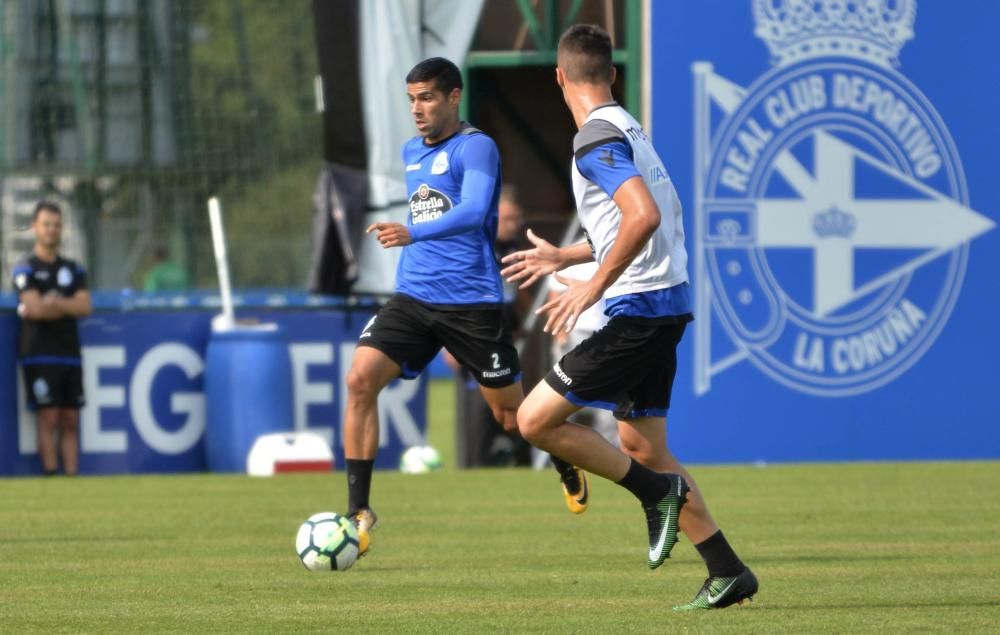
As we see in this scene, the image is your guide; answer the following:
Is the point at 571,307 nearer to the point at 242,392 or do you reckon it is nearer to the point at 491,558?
the point at 491,558

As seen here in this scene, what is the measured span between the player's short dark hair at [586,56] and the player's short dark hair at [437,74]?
2241 millimetres

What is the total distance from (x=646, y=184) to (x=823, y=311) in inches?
339

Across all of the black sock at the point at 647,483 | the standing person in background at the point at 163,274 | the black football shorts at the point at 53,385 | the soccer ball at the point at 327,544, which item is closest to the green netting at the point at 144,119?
the standing person in background at the point at 163,274

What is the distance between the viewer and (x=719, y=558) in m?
7.23

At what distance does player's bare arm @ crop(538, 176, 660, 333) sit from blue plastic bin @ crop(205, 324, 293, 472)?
914 centimetres

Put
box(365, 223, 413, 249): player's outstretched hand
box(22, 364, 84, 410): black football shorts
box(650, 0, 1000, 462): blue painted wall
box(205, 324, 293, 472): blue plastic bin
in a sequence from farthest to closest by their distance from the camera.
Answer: box(205, 324, 293, 472): blue plastic bin < box(650, 0, 1000, 462): blue painted wall < box(22, 364, 84, 410): black football shorts < box(365, 223, 413, 249): player's outstretched hand

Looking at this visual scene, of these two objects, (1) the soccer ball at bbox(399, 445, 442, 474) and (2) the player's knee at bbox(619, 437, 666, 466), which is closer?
(2) the player's knee at bbox(619, 437, 666, 466)

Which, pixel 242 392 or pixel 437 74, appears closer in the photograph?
pixel 437 74

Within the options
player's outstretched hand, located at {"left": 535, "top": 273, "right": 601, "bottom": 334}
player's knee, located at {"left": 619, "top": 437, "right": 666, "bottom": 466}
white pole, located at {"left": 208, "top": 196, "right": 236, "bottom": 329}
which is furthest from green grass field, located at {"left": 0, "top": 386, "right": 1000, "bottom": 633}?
white pole, located at {"left": 208, "top": 196, "right": 236, "bottom": 329}

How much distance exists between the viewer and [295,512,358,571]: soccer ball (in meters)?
8.88

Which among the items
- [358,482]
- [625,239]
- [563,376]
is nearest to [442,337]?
[358,482]

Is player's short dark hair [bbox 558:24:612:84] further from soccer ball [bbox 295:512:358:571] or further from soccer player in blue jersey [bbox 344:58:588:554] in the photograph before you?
soccer ball [bbox 295:512:358:571]

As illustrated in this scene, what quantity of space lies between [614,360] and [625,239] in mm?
542

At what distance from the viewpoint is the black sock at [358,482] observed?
949 cm
